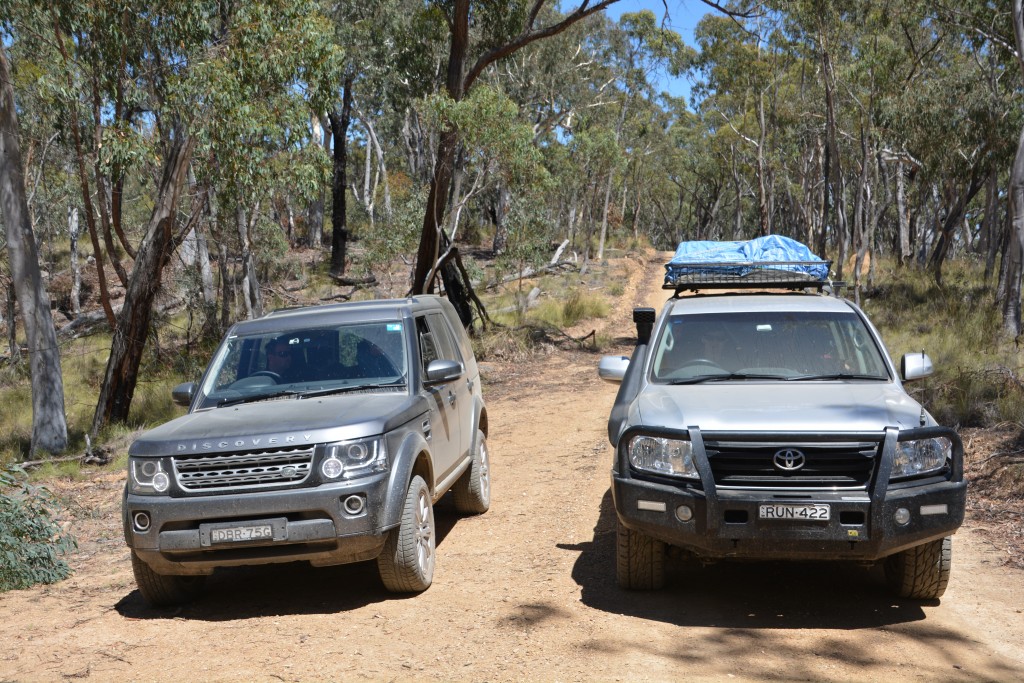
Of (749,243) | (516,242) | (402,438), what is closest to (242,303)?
(516,242)

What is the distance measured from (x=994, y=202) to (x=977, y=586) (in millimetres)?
28568

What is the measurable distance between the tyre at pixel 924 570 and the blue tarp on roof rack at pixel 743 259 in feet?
9.79

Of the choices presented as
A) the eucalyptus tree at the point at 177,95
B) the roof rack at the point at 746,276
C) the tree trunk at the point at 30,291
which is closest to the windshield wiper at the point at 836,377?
the roof rack at the point at 746,276

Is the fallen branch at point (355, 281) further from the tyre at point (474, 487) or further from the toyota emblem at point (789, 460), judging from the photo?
the toyota emblem at point (789, 460)

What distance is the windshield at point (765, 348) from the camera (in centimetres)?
593

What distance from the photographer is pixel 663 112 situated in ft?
193

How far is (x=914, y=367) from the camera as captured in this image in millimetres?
5664

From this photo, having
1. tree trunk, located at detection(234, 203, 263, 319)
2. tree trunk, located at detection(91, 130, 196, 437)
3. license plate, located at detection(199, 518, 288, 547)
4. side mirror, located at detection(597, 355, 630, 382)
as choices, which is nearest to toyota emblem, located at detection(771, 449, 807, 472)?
side mirror, located at detection(597, 355, 630, 382)

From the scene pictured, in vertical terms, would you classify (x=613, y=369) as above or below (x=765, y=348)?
below

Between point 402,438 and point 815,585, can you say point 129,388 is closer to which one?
point 402,438

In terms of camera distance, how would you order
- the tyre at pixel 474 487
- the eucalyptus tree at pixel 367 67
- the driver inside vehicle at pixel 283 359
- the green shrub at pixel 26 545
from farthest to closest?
1. the eucalyptus tree at pixel 367 67
2. the tyre at pixel 474 487
3. the green shrub at pixel 26 545
4. the driver inside vehicle at pixel 283 359

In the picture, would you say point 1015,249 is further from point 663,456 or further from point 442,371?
point 663,456

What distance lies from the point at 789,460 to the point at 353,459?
7.61ft

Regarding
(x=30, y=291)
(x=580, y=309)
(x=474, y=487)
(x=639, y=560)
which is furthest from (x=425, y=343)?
(x=580, y=309)
